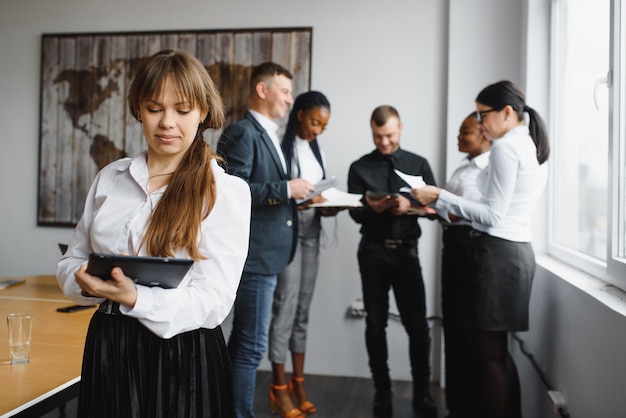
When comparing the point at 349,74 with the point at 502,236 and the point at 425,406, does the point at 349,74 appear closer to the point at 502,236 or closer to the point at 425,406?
the point at 502,236

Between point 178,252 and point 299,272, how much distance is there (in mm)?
1744

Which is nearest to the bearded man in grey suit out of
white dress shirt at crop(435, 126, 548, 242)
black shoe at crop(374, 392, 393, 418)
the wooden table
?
the wooden table

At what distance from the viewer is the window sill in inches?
72.3

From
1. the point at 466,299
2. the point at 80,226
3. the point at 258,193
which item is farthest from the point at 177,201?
the point at 466,299

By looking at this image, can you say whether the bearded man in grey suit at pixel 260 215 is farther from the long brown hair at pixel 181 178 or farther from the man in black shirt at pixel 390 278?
Answer: the long brown hair at pixel 181 178

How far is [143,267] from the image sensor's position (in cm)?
112

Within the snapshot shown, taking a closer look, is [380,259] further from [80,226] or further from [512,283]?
[80,226]

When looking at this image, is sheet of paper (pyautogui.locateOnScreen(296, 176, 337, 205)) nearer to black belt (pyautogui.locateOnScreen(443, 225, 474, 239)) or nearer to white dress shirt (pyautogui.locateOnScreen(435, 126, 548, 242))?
white dress shirt (pyautogui.locateOnScreen(435, 126, 548, 242))

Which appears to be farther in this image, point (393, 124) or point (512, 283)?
point (393, 124)

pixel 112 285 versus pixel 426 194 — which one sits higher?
pixel 426 194

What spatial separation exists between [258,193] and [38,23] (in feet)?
8.73

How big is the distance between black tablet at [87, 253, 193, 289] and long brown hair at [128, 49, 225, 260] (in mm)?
90

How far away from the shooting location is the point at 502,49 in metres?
3.49

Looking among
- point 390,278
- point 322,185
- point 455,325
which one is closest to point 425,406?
point 455,325
